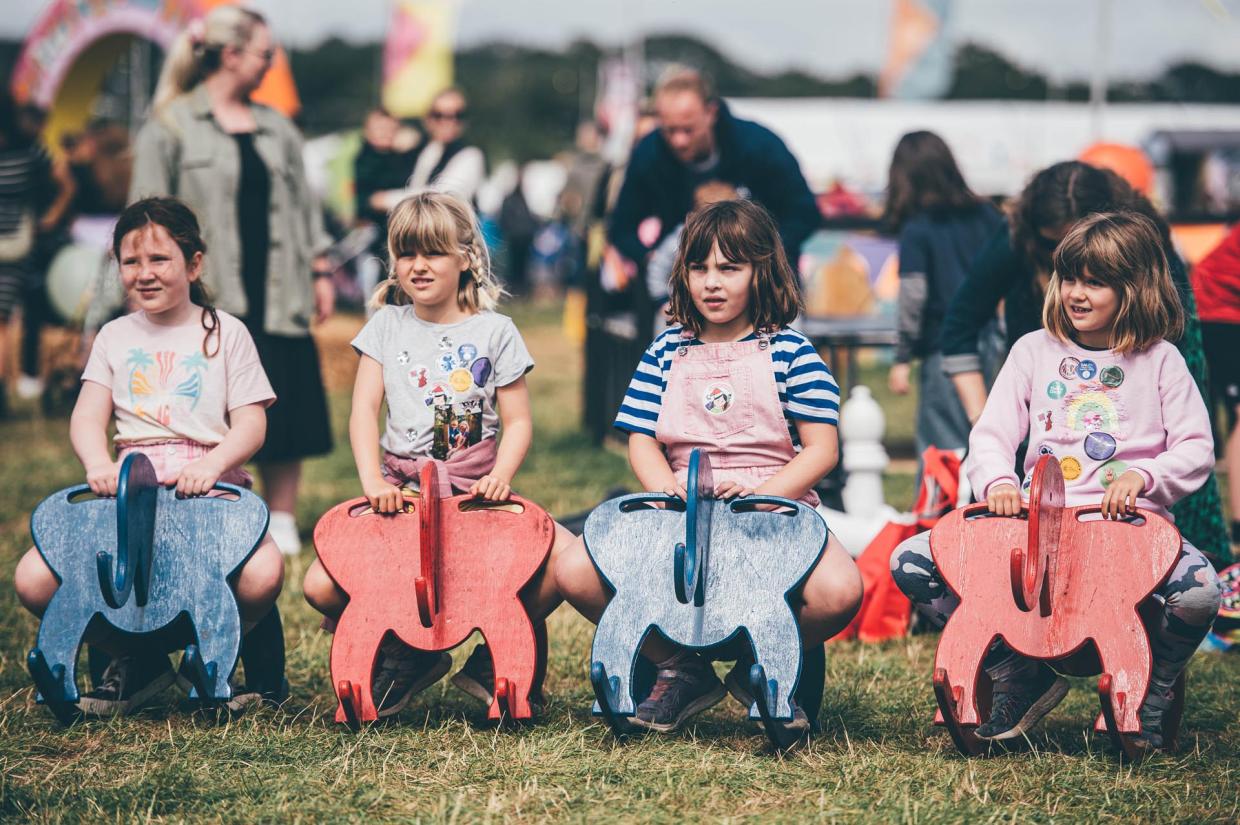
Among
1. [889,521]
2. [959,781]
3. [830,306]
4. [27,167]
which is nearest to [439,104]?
[27,167]

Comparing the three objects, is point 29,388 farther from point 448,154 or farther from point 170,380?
point 170,380

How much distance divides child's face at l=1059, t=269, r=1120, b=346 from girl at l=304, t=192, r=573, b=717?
1.34 m

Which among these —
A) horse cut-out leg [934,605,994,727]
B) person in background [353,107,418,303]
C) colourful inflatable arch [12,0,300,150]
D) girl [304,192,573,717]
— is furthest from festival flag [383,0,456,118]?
horse cut-out leg [934,605,994,727]

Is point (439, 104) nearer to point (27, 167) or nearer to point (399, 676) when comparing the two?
point (27, 167)

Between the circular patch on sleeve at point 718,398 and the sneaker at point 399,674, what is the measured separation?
0.93 meters

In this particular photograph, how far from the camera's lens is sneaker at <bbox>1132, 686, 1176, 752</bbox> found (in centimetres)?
328

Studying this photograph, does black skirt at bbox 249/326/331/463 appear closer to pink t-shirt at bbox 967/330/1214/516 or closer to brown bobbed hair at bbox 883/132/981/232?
brown bobbed hair at bbox 883/132/981/232

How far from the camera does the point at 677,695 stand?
11.2 ft

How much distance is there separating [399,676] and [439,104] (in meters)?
5.95

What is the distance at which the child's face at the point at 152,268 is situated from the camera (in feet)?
12.0

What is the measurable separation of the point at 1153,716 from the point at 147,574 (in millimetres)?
2393

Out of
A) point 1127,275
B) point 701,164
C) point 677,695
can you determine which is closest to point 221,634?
point 677,695

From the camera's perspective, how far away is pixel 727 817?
2.88m

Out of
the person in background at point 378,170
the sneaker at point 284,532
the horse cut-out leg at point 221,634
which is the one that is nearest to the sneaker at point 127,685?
the horse cut-out leg at point 221,634
